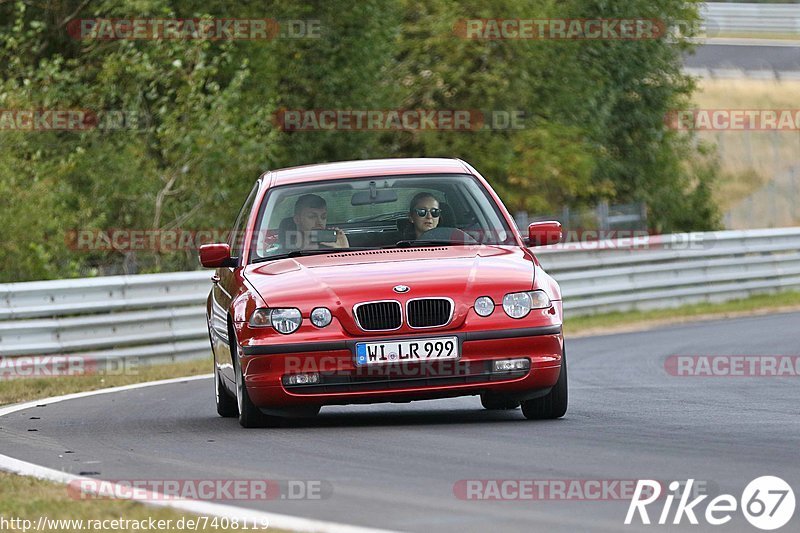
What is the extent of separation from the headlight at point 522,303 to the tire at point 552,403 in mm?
373

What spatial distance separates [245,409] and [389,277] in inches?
46.9

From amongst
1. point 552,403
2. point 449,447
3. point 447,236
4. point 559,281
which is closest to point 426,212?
point 447,236

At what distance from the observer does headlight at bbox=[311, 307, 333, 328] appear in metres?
9.09

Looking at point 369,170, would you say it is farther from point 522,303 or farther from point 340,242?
point 522,303

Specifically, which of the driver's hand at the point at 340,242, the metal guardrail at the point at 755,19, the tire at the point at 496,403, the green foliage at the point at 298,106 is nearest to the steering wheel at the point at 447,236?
the driver's hand at the point at 340,242

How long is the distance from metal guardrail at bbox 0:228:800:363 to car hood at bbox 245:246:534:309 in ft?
22.5

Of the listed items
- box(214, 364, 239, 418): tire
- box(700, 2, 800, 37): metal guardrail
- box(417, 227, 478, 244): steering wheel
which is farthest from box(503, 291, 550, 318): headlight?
box(700, 2, 800, 37): metal guardrail

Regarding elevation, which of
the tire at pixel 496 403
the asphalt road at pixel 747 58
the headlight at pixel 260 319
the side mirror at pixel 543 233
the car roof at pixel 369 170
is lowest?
the tire at pixel 496 403

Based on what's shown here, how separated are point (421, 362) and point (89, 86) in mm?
18268

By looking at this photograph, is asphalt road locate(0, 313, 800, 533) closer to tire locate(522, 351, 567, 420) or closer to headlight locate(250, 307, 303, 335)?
tire locate(522, 351, 567, 420)

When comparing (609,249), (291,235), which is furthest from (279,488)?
A: (609,249)

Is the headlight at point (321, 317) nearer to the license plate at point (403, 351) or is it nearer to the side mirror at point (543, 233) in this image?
the license plate at point (403, 351)

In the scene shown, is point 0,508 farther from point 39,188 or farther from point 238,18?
point 238,18

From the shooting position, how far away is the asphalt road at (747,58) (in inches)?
1949
